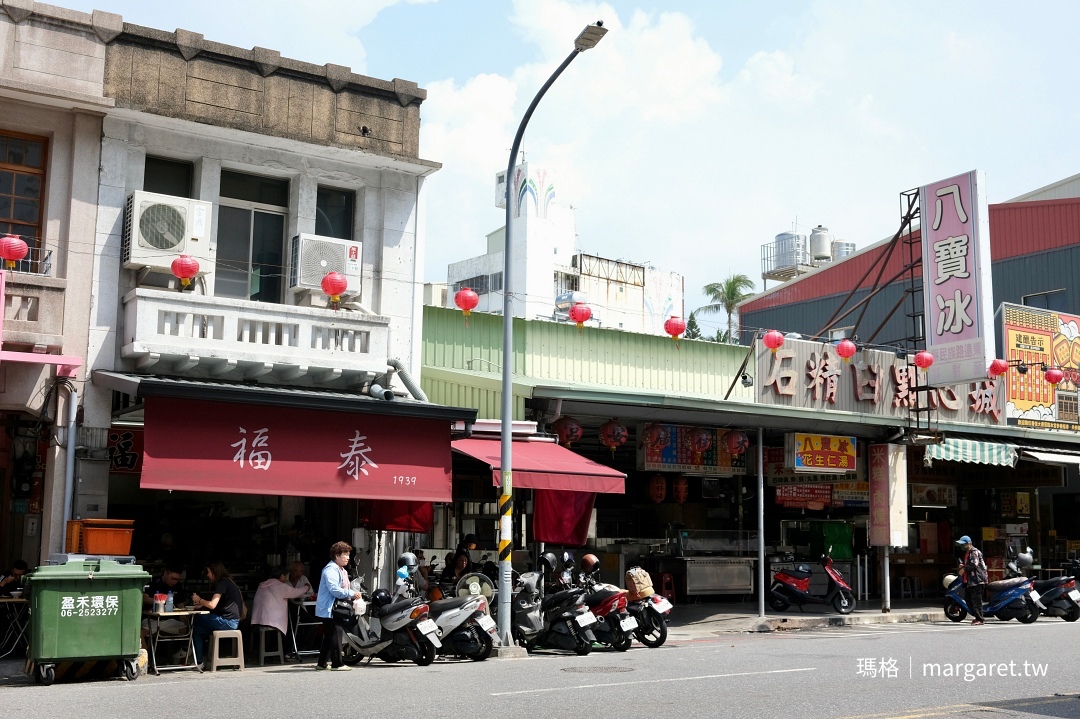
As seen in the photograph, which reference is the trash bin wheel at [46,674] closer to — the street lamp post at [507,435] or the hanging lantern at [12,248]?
the hanging lantern at [12,248]

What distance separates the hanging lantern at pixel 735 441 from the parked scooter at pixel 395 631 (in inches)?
387

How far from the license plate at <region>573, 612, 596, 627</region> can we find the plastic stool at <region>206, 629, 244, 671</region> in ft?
14.6

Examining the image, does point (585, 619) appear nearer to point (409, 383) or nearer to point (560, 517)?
point (560, 517)

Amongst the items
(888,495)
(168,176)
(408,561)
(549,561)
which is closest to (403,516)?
(408,561)

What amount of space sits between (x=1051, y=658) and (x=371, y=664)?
8450mm

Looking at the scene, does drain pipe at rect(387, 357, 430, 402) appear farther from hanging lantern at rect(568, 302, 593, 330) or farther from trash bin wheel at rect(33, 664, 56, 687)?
trash bin wheel at rect(33, 664, 56, 687)

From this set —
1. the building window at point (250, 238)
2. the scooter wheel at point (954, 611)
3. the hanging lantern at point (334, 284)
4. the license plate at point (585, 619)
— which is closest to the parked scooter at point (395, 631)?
the license plate at point (585, 619)

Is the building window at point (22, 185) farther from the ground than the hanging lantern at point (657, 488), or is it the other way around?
the building window at point (22, 185)

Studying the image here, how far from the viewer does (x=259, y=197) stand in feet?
58.9

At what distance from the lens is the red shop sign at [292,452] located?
14.7 metres

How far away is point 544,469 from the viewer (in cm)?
1748

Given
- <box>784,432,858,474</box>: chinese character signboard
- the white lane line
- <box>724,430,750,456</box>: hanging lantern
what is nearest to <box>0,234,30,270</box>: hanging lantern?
the white lane line

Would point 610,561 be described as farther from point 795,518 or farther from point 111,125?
point 111,125

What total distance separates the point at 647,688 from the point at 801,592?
39.3 ft
